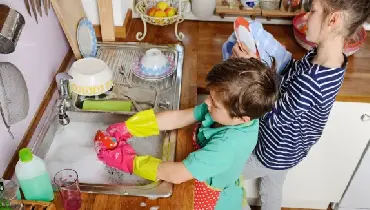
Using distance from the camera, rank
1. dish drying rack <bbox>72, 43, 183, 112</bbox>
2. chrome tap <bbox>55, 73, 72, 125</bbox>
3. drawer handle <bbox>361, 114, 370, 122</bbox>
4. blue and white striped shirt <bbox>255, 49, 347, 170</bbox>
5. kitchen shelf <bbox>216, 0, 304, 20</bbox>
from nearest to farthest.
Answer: blue and white striped shirt <bbox>255, 49, 347, 170</bbox>, chrome tap <bbox>55, 73, 72, 125</bbox>, dish drying rack <bbox>72, 43, 183, 112</bbox>, drawer handle <bbox>361, 114, 370, 122</bbox>, kitchen shelf <bbox>216, 0, 304, 20</bbox>

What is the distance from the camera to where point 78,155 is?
1266 millimetres

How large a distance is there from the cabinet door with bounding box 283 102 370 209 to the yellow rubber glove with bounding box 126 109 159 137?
73 centimetres

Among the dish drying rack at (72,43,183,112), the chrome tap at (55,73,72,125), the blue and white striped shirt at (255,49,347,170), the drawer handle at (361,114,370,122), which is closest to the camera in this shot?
the blue and white striped shirt at (255,49,347,170)

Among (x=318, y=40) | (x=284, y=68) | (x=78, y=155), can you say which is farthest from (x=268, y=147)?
(x=78, y=155)

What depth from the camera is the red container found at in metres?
1.65

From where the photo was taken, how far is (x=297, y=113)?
1276 millimetres

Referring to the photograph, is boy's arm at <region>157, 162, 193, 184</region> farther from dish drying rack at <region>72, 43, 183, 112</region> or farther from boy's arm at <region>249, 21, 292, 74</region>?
boy's arm at <region>249, 21, 292, 74</region>

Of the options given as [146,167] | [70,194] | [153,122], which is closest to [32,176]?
[70,194]

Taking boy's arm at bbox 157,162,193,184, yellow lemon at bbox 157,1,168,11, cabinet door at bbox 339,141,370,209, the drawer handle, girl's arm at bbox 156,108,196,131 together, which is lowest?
cabinet door at bbox 339,141,370,209

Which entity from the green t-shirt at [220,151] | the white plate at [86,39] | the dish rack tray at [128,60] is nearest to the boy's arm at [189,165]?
the green t-shirt at [220,151]

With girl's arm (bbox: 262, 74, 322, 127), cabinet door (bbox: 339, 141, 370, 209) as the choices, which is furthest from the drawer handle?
girl's arm (bbox: 262, 74, 322, 127)

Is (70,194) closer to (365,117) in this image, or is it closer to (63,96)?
(63,96)

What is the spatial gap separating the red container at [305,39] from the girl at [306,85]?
0.27 m

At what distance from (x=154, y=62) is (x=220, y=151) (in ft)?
1.81
